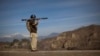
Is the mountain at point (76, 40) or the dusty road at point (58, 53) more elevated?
the mountain at point (76, 40)

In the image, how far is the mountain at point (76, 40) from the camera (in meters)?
4.09

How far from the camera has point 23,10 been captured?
15.0 ft

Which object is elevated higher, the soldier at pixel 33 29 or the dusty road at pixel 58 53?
the soldier at pixel 33 29

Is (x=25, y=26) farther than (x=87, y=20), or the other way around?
(x=25, y=26)

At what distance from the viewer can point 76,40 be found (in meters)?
4.18

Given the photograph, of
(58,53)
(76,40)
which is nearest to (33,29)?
(58,53)

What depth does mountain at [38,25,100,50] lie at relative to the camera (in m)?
4.09

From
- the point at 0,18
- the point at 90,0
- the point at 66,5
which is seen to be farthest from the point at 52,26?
the point at 0,18

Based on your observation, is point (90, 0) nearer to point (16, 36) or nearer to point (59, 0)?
point (59, 0)

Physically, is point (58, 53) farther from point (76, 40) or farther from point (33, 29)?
point (33, 29)

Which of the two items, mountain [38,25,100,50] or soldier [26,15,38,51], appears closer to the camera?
mountain [38,25,100,50]

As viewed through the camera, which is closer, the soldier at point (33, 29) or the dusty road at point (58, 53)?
the dusty road at point (58, 53)

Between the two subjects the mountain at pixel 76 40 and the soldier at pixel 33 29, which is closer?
the mountain at pixel 76 40

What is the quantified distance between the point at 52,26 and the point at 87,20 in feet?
2.03
